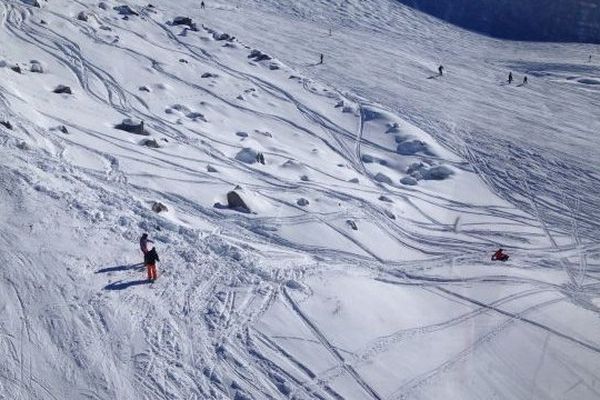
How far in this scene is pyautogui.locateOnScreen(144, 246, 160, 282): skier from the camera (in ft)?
41.4

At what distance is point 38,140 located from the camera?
61.4 feet

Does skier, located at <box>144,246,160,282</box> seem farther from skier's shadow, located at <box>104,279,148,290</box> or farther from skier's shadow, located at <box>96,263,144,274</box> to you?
skier's shadow, located at <box>96,263,144,274</box>

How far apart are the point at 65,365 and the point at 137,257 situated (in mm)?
3878

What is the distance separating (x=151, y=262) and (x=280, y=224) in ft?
18.0

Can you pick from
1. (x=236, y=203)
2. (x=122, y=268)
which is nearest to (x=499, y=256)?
(x=236, y=203)

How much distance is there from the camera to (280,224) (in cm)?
1739

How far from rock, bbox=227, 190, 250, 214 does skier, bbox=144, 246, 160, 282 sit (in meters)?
5.08

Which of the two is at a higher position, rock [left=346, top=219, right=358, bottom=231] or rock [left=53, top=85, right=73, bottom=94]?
rock [left=53, top=85, right=73, bottom=94]

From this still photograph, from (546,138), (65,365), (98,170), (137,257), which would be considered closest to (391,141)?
(546,138)

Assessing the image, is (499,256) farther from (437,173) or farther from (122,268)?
(122,268)

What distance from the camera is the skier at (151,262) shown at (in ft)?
41.4

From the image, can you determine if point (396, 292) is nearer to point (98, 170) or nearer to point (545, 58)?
point (98, 170)

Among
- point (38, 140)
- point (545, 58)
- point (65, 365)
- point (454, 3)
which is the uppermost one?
point (454, 3)

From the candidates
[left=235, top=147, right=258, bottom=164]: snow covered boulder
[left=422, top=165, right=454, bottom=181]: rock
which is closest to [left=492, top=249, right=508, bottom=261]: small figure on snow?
[left=422, top=165, right=454, bottom=181]: rock
